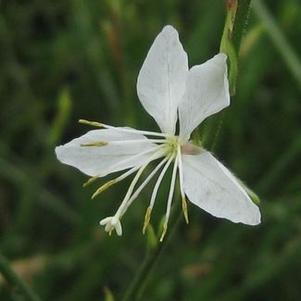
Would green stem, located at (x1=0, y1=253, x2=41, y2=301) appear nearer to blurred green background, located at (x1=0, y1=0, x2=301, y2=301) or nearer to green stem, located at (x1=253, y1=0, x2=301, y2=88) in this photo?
blurred green background, located at (x1=0, y1=0, x2=301, y2=301)

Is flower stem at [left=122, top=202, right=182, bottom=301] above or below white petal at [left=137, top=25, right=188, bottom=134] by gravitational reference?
below

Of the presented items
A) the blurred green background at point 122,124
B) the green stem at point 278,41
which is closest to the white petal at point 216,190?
the blurred green background at point 122,124

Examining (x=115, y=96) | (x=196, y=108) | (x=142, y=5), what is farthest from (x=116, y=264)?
(x=196, y=108)

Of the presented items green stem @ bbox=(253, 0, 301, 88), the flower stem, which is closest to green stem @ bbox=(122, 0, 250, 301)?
the flower stem

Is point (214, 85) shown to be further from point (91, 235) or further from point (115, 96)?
point (115, 96)

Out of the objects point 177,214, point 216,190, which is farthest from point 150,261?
point 216,190

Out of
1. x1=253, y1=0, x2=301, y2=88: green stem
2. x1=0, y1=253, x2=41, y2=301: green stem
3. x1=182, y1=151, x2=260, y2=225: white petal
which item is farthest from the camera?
x1=253, y1=0, x2=301, y2=88: green stem
